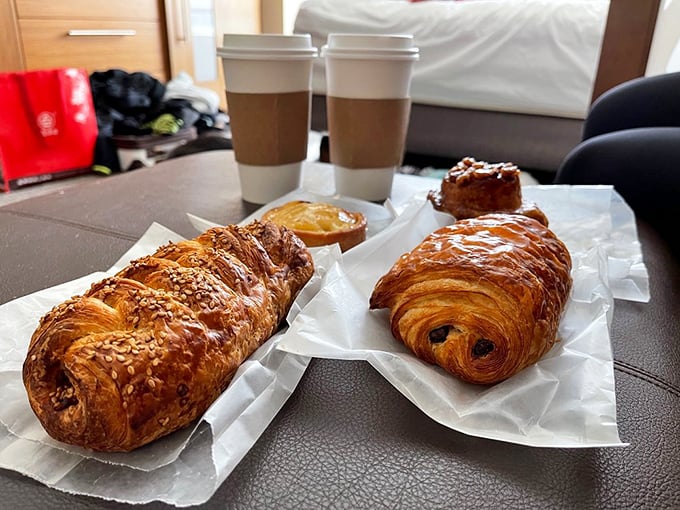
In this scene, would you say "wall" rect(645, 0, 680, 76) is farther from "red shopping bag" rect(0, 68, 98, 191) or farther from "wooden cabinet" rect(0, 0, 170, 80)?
"wooden cabinet" rect(0, 0, 170, 80)

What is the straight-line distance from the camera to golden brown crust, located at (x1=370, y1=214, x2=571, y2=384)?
460 millimetres

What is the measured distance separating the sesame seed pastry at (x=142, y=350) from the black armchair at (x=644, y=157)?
78 cm

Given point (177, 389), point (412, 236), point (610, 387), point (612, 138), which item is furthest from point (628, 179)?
point (177, 389)

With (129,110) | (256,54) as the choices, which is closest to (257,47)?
Answer: (256,54)

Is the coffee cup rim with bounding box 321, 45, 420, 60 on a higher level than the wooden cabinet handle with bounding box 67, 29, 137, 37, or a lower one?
higher

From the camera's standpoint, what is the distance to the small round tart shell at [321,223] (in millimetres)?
726

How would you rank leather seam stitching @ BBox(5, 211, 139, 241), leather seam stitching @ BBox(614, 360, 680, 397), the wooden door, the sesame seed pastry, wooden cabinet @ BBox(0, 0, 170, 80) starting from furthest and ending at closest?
the wooden door < wooden cabinet @ BBox(0, 0, 170, 80) < leather seam stitching @ BBox(5, 211, 139, 241) < leather seam stitching @ BBox(614, 360, 680, 397) < the sesame seed pastry

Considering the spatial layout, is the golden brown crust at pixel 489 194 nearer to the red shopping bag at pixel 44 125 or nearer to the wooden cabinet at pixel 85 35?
the red shopping bag at pixel 44 125

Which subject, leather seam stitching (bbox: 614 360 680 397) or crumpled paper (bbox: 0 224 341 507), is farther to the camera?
leather seam stitching (bbox: 614 360 680 397)

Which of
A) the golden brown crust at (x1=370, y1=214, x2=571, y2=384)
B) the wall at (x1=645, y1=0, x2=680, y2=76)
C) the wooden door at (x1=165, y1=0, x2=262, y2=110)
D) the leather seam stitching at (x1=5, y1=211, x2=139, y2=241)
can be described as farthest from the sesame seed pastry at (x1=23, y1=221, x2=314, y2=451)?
the wooden door at (x1=165, y1=0, x2=262, y2=110)

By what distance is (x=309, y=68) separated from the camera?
0.95 meters

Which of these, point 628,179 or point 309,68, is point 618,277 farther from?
point 309,68

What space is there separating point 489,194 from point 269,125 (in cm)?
39

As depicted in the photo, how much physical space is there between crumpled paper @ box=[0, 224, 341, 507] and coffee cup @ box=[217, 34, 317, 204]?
21.5 inches
